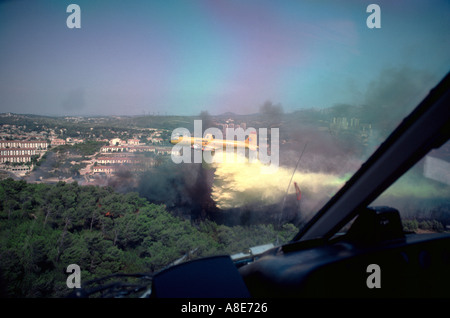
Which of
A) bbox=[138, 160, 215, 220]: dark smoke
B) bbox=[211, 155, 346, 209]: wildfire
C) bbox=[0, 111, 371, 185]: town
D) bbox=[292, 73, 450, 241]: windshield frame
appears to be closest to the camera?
bbox=[292, 73, 450, 241]: windshield frame

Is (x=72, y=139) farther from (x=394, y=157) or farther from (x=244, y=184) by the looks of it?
(x=244, y=184)

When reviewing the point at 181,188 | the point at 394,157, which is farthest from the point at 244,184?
the point at 394,157

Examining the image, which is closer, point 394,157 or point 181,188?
point 394,157

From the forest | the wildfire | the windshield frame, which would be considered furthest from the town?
the wildfire

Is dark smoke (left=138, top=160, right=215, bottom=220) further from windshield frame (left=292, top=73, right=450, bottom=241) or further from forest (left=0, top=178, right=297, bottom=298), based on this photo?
windshield frame (left=292, top=73, right=450, bottom=241)

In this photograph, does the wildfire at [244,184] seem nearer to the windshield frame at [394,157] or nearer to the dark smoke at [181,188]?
the dark smoke at [181,188]

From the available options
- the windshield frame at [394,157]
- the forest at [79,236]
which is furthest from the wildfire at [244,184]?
the windshield frame at [394,157]
